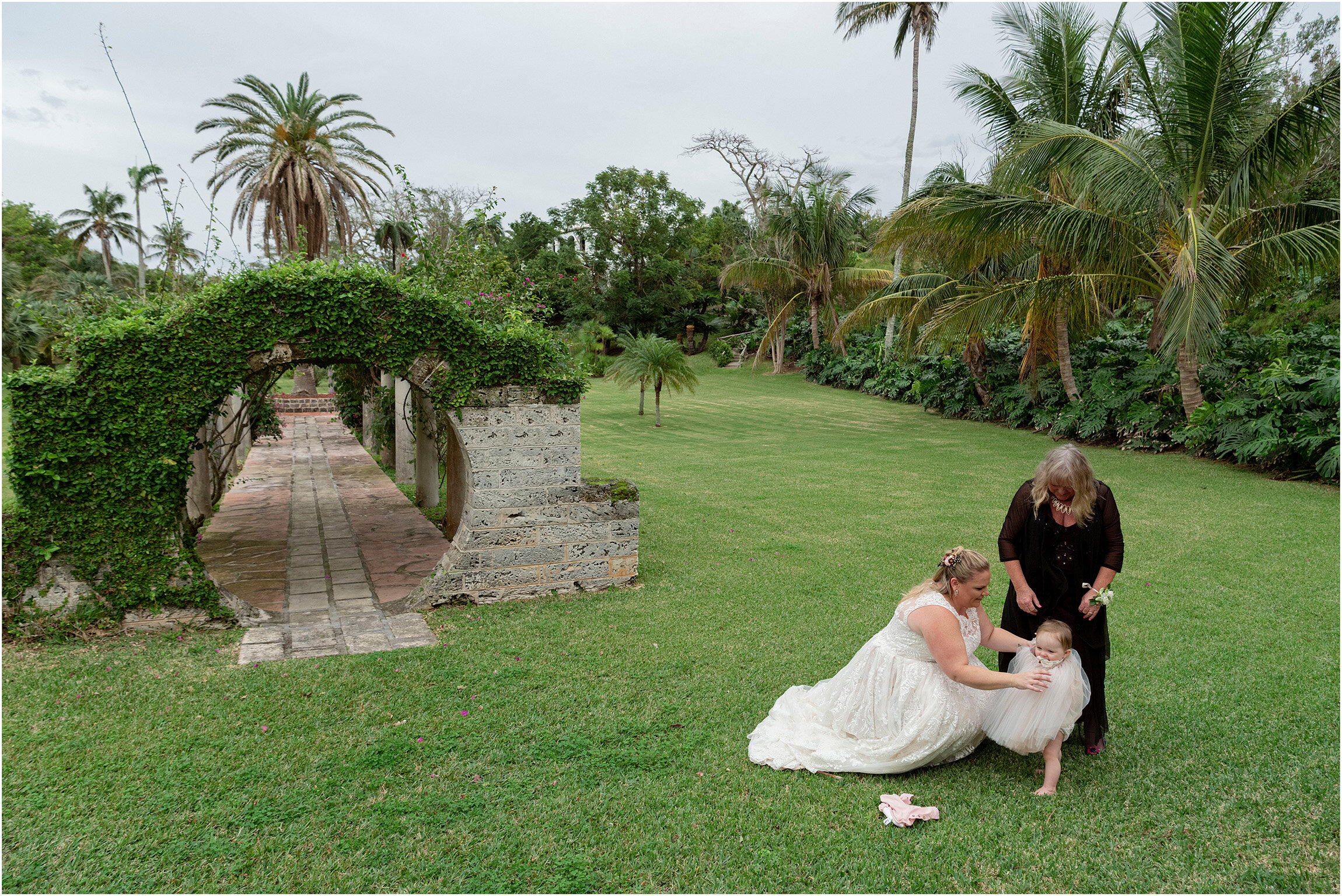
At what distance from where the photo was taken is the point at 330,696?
464 cm

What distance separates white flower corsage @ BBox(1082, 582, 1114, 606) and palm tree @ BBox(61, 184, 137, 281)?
178 feet

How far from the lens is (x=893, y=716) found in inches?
149

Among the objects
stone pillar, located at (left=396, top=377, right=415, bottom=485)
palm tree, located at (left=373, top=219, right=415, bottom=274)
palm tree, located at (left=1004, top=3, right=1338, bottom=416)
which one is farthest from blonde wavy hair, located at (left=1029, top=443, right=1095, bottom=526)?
palm tree, located at (left=373, top=219, right=415, bottom=274)

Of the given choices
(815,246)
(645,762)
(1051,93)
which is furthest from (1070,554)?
(815,246)

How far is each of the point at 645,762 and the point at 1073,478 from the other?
8.57 ft

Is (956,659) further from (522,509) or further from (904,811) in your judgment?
(522,509)

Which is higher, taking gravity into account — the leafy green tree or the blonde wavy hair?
the leafy green tree

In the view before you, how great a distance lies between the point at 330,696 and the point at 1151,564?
7709mm

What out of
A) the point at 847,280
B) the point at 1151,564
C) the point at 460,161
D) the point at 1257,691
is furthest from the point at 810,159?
the point at 1257,691

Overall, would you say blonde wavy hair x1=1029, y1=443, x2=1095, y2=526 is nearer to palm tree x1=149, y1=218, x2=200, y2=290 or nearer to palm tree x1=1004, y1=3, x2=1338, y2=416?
palm tree x1=149, y1=218, x2=200, y2=290

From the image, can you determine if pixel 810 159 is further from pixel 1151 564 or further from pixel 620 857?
pixel 620 857

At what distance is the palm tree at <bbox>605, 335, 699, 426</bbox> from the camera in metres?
19.8

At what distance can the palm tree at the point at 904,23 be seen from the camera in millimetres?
25328

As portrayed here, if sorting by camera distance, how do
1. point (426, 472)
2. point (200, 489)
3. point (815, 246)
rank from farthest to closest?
point (815, 246) < point (426, 472) < point (200, 489)
